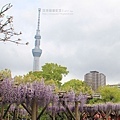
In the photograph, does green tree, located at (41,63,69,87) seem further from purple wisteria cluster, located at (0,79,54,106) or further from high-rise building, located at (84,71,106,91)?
high-rise building, located at (84,71,106,91)

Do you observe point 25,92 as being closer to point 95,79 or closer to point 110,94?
point 110,94

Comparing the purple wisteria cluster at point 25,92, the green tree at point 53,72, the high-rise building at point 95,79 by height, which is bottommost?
the purple wisteria cluster at point 25,92

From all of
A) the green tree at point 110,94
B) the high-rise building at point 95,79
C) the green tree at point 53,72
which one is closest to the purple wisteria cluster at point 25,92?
the green tree at point 53,72

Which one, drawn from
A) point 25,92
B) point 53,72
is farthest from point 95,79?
point 25,92

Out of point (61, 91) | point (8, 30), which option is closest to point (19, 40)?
point (8, 30)

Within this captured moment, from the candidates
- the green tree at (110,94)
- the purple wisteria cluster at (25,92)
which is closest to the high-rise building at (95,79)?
the green tree at (110,94)

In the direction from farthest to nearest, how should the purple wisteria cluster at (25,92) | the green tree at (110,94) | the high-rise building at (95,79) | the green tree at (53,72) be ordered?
1. the high-rise building at (95,79)
2. the green tree at (110,94)
3. the green tree at (53,72)
4. the purple wisteria cluster at (25,92)

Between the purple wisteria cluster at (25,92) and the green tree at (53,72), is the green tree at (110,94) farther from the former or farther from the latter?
the purple wisteria cluster at (25,92)

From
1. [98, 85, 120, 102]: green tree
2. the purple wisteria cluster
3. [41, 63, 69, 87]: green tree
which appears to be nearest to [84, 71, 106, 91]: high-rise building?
[98, 85, 120, 102]: green tree

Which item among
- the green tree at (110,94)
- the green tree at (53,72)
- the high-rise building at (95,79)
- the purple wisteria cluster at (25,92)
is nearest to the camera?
the purple wisteria cluster at (25,92)

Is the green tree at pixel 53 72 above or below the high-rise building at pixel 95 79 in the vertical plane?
below

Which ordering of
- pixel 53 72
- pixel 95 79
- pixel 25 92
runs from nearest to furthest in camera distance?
1. pixel 25 92
2. pixel 53 72
3. pixel 95 79

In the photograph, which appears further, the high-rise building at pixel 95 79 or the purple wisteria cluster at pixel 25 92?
the high-rise building at pixel 95 79

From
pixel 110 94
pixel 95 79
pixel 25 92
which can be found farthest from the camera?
pixel 95 79
